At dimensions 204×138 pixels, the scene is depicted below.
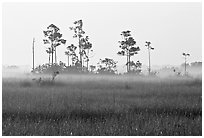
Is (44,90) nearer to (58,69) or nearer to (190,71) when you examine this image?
(58,69)

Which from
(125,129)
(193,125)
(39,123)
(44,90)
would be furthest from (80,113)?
(44,90)

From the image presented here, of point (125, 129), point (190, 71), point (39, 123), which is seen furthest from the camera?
point (190, 71)

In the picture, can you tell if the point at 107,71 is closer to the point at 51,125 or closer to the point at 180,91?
the point at 180,91

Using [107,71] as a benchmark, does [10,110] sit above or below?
below

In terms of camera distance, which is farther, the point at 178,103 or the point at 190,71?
the point at 190,71

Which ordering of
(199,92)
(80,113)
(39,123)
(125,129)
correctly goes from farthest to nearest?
(199,92) < (80,113) < (39,123) < (125,129)

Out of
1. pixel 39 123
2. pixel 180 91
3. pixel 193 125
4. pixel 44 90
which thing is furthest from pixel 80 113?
pixel 180 91
